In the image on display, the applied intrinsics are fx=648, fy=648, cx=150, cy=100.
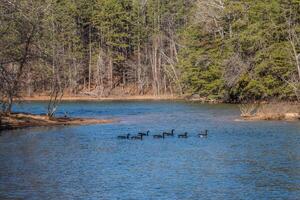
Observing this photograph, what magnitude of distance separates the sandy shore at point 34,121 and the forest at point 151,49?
1.31 m

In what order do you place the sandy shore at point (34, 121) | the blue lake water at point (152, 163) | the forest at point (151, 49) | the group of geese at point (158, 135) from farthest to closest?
the forest at point (151, 49), the sandy shore at point (34, 121), the group of geese at point (158, 135), the blue lake water at point (152, 163)

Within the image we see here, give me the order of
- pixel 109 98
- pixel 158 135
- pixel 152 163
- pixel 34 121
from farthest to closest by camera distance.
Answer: pixel 109 98, pixel 34 121, pixel 158 135, pixel 152 163

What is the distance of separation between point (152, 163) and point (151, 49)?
252 feet

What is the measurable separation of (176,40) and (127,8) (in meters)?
9.64

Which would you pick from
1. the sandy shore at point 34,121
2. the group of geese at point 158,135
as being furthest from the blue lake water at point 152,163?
the sandy shore at point 34,121

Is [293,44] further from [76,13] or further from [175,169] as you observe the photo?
[76,13]

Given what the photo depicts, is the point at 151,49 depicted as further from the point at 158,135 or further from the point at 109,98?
the point at 158,135

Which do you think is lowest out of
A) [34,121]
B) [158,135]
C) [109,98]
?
[158,135]

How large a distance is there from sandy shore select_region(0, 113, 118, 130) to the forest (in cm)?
131

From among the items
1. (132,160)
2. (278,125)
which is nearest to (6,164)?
(132,160)

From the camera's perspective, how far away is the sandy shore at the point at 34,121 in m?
48.5

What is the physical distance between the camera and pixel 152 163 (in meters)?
30.2

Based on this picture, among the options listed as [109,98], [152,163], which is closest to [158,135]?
[152,163]

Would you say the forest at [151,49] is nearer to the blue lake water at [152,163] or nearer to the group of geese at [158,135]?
the blue lake water at [152,163]
